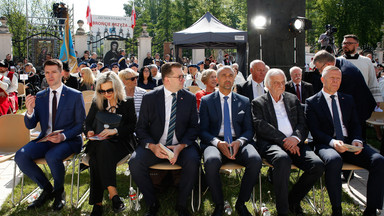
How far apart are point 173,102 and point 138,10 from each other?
196 ft

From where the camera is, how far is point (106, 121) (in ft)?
13.1

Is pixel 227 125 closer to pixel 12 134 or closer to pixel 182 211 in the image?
pixel 182 211

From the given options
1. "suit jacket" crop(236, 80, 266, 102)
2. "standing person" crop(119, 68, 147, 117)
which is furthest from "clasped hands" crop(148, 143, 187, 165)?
"suit jacket" crop(236, 80, 266, 102)

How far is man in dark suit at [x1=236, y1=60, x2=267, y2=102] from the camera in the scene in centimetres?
529

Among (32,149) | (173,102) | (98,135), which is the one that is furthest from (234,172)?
(32,149)

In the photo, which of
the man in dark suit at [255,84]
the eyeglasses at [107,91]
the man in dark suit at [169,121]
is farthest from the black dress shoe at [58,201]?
the man in dark suit at [255,84]

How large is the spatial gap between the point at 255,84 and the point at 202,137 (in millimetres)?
1706

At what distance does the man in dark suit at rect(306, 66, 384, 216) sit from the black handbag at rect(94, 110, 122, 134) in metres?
2.45

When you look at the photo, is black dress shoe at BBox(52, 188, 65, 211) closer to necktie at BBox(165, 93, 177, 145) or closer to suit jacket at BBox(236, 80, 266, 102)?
necktie at BBox(165, 93, 177, 145)

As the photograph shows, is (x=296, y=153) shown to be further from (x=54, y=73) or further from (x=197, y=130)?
(x=54, y=73)

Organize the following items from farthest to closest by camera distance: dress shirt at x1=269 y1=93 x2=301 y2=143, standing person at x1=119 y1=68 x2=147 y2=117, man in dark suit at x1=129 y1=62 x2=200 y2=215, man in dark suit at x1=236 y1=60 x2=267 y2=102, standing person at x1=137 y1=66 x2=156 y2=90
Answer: standing person at x1=137 y1=66 x2=156 y2=90 → standing person at x1=119 y1=68 x2=147 y2=117 → man in dark suit at x1=236 y1=60 x2=267 y2=102 → dress shirt at x1=269 y1=93 x2=301 y2=143 → man in dark suit at x1=129 y1=62 x2=200 y2=215

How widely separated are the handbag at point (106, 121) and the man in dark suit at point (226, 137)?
1.09 metres

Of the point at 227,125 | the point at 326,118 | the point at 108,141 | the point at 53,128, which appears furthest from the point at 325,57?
the point at 53,128

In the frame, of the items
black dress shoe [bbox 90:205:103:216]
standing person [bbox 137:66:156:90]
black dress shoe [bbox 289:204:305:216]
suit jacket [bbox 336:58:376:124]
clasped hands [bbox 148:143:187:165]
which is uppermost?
standing person [bbox 137:66:156:90]
